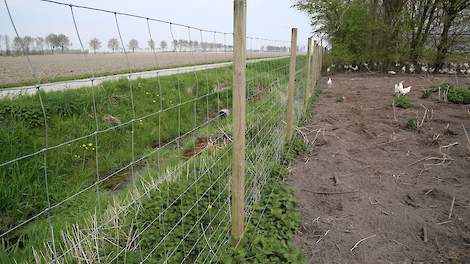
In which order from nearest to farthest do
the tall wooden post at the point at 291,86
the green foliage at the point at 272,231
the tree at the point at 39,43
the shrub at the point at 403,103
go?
the tree at the point at 39,43
the green foliage at the point at 272,231
the tall wooden post at the point at 291,86
the shrub at the point at 403,103

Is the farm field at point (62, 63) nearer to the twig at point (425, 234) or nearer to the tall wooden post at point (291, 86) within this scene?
the tall wooden post at point (291, 86)

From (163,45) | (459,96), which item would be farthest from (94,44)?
(459,96)

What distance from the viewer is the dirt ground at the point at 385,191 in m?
2.46

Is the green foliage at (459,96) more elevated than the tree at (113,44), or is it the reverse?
the tree at (113,44)

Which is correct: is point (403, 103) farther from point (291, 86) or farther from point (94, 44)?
point (94, 44)

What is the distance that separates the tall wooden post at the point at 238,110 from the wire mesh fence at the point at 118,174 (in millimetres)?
232

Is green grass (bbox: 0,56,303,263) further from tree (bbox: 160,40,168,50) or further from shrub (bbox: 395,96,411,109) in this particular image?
shrub (bbox: 395,96,411,109)

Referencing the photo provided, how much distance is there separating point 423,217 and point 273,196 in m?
1.28

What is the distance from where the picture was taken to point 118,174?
4.40 meters

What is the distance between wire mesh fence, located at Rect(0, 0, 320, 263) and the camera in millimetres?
2308

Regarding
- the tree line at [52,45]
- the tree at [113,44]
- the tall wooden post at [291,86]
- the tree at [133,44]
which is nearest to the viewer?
the tree line at [52,45]

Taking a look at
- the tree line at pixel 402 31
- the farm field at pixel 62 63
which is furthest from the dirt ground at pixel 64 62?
the tree line at pixel 402 31

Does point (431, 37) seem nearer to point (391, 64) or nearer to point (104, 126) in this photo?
point (391, 64)

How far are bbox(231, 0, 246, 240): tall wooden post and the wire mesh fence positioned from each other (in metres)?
0.23
